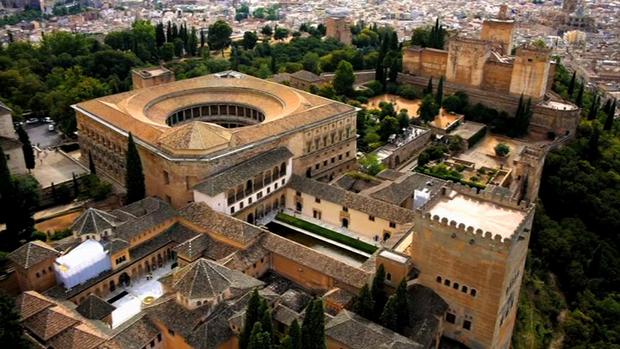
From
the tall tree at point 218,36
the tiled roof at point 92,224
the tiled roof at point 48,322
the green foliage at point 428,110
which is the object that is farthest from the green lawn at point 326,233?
the tall tree at point 218,36

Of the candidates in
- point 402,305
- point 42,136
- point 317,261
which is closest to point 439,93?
point 317,261

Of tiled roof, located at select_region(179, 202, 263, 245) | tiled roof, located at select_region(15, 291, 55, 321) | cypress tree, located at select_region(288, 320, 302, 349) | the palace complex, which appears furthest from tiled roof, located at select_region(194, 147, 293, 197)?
cypress tree, located at select_region(288, 320, 302, 349)

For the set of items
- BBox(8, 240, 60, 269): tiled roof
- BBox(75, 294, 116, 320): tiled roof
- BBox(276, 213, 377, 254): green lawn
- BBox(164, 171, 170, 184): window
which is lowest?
BBox(276, 213, 377, 254): green lawn

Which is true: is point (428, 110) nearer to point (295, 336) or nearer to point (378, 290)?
point (378, 290)

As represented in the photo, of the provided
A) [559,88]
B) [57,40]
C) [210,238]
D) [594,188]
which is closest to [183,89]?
[210,238]

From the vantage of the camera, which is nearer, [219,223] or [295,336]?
[295,336]

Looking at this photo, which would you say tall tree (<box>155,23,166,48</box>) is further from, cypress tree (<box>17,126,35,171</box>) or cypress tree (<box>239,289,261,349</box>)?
cypress tree (<box>239,289,261,349</box>)

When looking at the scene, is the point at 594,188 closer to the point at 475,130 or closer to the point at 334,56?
the point at 475,130

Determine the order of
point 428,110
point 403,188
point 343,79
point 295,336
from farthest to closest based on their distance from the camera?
point 343,79 < point 428,110 < point 403,188 < point 295,336
